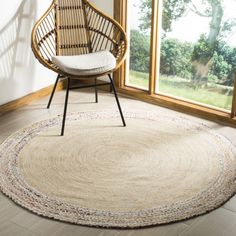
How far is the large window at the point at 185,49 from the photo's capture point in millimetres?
2979

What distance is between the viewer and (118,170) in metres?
2.45

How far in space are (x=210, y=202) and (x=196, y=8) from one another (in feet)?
4.61

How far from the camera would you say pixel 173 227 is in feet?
6.63

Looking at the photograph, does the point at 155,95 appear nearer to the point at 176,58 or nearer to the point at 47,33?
the point at 176,58

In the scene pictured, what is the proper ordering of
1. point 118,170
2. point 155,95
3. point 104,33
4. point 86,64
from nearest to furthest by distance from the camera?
point 118,170 → point 86,64 → point 104,33 → point 155,95

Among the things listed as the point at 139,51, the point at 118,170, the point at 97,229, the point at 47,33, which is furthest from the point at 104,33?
the point at 97,229

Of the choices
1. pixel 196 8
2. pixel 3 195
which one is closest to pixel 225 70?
pixel 196 8

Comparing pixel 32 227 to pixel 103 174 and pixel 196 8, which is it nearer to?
pixel 103 174

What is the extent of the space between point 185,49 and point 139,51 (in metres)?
0.40

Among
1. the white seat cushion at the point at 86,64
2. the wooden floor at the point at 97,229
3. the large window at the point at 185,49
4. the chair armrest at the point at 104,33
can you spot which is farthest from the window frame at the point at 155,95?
the wooden floor at the point at 97,229

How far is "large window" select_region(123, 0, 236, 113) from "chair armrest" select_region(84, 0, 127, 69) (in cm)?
21

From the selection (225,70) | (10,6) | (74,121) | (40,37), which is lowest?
(74,121)

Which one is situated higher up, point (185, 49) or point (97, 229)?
point (185, 49)

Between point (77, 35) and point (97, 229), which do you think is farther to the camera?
point (77, 35)
